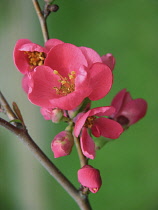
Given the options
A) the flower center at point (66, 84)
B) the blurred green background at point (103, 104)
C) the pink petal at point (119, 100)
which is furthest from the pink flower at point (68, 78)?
the blurred green background at point (103, 104)

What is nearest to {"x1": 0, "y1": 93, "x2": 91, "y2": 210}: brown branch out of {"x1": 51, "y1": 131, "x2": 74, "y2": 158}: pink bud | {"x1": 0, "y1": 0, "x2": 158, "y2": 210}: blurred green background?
{"x1": 51, "y1": 131, "x2": 74, "y2": 158}: pink bud

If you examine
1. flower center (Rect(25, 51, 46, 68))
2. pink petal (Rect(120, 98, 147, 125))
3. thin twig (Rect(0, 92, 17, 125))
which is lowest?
pink petal (Rect(120, 98, 147, 125))

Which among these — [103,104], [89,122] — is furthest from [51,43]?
[103,104]

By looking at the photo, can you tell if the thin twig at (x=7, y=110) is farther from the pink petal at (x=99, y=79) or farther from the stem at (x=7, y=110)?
the pink petal at (x=99, y=79)

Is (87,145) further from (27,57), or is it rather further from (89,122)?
(27,57)

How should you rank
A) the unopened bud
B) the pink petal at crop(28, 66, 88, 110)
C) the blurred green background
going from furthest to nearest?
the blurred green background < the unopened bud < the pink petal at crop(28, 66, 88, 110)

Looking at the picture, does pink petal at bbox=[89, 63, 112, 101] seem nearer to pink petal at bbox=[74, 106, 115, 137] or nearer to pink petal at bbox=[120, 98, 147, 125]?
pink petal at bbox=[74, 106, 115, 137]

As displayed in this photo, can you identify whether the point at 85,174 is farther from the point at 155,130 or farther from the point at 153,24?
the point at 153,24
